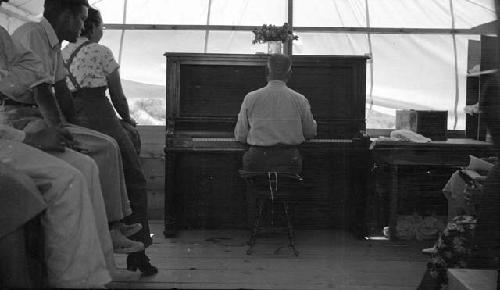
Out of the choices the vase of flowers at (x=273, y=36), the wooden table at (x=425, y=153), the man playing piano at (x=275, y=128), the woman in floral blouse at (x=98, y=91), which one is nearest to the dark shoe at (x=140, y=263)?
the woman in floral blouse at (x=98, y=91)

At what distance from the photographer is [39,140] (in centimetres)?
272

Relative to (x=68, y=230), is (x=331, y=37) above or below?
above

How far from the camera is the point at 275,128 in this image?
500 cm

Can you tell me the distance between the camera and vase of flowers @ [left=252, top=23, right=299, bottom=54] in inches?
227

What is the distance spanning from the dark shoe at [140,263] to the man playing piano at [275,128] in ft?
3.82

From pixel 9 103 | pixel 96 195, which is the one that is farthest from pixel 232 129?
pixel 96 195

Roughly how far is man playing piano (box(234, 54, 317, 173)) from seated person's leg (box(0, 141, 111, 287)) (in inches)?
103

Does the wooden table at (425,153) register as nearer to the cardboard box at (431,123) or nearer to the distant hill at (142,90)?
the cardboard box at (431,123)

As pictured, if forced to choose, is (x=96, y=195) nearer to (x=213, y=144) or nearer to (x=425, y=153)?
(x=213, y=144)

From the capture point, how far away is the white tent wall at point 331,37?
20.6ft

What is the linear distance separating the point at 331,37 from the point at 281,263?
2.41 m

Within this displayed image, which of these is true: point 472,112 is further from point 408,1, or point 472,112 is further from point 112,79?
point 112,79

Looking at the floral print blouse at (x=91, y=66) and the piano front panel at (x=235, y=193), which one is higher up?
the floral print blouse at (x=91, y=66)

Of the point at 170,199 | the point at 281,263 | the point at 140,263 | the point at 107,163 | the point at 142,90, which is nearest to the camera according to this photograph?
the point at 107,163
